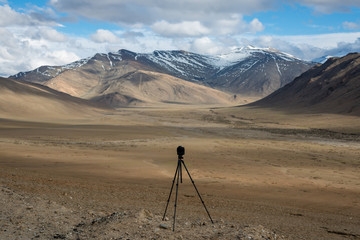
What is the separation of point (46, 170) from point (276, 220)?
34.5 ft

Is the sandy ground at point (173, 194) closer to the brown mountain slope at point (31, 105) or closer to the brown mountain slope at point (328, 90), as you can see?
the brown mountain slope at point (31, 105)

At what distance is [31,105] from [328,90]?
6869 cm

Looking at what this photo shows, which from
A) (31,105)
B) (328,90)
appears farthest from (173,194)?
(328,90)

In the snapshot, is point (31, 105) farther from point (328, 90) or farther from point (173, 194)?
point (328, 90)

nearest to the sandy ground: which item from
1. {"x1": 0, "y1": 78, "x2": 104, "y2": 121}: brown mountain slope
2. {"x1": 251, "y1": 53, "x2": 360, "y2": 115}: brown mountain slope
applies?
{"x1": 0, "y1": 78, "x2": 104, "y2": 121}: brown mountain slope

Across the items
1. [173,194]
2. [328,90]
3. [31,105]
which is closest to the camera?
[173,194]

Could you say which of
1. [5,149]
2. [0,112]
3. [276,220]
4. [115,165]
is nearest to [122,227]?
[276,220]

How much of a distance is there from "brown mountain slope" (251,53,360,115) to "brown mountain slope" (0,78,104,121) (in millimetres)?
51656

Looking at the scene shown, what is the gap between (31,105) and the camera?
69.0 m

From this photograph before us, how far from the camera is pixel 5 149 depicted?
2283 cm

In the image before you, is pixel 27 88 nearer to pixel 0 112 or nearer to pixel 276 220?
pixel 0 112

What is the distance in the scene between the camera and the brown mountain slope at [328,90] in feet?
253

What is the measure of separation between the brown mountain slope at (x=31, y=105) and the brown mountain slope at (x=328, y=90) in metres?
51.7

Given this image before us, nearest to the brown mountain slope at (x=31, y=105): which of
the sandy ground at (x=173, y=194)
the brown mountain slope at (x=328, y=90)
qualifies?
the sandy ground at (x=173, y=194)
